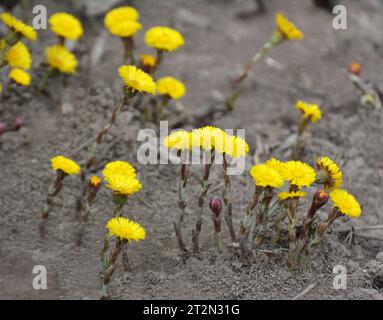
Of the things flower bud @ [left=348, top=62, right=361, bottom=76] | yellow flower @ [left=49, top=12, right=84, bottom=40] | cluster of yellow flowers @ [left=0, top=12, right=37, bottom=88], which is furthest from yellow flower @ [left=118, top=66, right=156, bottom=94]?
flower bud @ [left=348, top=62, right=361, bottom=76]

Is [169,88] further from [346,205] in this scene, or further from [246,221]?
[346,205]

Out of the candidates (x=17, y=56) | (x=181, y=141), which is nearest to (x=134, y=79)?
(x=181, y=141)

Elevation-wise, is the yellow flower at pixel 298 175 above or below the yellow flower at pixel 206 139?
below

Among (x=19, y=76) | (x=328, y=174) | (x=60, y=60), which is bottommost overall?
(x=328, y=174)

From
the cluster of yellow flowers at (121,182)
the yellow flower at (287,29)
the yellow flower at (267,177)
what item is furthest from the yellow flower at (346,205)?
the yellow flower at (287,29)

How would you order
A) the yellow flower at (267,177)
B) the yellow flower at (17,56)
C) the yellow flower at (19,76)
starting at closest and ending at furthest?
the yellow flower at (267,177), the yellow flower at (17,56), the yellow flower at (19,76)

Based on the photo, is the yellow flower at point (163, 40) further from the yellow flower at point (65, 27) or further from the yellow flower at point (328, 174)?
the yellow flower at point (328, 174)

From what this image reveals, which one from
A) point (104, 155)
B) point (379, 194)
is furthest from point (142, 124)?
point (379, 194)

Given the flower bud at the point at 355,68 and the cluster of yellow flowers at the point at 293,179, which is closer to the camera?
the cluster of yellow flowers at the point at 293,179
